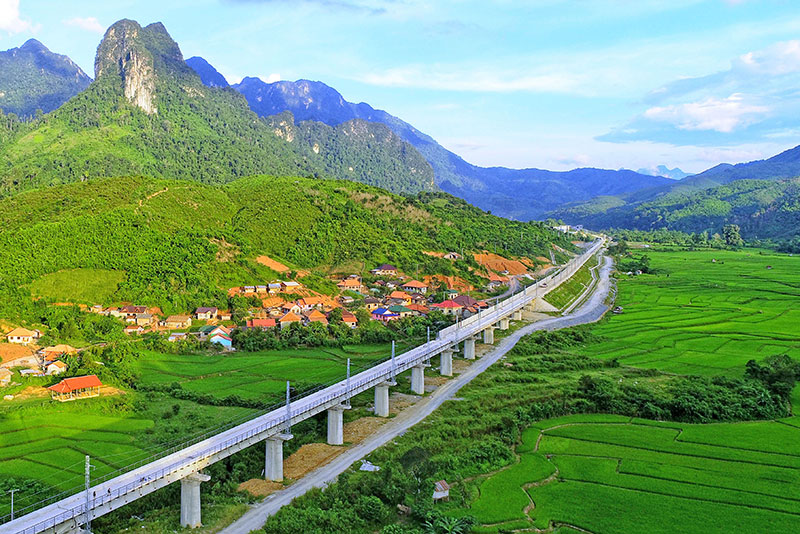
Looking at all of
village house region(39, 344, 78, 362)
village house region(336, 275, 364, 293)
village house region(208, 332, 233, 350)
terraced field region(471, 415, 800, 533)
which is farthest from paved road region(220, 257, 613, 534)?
village house region(39, 344, 78, 362)

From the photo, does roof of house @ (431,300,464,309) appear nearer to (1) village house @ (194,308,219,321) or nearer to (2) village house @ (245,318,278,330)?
(2) village house @ (245,318,278,330)

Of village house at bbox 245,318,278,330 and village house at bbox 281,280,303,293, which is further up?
village house at bbox 281,280,303,293

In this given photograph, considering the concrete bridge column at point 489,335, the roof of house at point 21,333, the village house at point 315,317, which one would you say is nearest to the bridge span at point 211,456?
the concrete bridge column at point 489,335

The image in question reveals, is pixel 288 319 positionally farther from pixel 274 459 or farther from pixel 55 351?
pixel 274 459

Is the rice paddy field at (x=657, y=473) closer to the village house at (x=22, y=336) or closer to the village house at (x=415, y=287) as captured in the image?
the village house at (x=415, y=287)

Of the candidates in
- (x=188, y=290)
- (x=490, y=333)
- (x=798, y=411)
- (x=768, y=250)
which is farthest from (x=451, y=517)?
(x=768, y=250)

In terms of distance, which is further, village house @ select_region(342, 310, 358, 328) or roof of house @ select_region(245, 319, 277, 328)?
village house @ select_region(342, 310, 358, 328)
